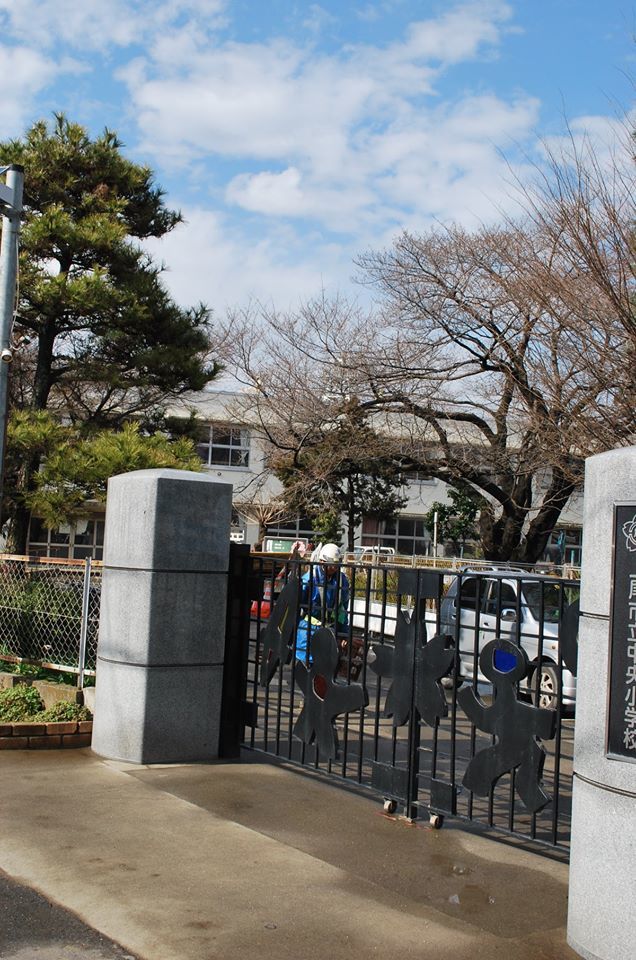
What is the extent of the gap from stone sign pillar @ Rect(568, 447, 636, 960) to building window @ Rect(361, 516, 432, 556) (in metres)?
39.9

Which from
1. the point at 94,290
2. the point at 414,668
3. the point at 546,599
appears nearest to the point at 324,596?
the point at 414,668

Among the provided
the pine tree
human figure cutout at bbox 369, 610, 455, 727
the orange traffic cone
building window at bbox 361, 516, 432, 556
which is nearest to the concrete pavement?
human figure cutout at bbox 369, 610, 455, 727

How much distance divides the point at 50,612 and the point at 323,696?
12.0 ft

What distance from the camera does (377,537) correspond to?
147 ft

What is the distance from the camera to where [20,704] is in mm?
8617

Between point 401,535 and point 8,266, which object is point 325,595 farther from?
point 401,535

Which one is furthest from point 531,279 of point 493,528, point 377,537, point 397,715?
point 377,537

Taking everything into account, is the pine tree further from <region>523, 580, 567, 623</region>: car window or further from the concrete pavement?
the concrete pavement

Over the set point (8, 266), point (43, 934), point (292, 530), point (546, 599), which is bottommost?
point (43, 934)

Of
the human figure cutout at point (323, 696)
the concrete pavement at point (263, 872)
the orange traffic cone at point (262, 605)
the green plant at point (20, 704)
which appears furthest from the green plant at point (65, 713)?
the human figure cutout at point (323, 696)

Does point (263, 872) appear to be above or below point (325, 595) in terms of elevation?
below

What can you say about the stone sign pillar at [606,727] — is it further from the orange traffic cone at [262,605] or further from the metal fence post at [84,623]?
the metal fence post at [84,623]

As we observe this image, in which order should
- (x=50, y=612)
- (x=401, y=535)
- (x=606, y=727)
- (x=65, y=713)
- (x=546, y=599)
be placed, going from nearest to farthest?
(x=606, y=727)
(x=65, y=713)
(x=50, y=612)
(x=546, y=599)
(x=401, y=535)

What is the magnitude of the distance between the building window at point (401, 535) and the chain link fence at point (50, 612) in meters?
34.6
